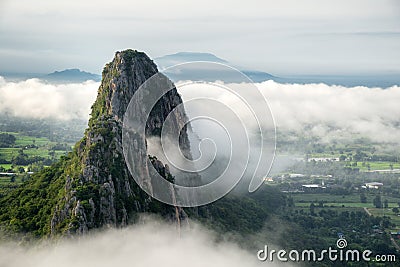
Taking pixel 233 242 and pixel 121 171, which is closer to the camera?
pixel 121 171

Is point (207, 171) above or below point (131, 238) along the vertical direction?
above

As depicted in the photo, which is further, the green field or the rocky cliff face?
the green field

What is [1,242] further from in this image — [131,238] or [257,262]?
[257,262]

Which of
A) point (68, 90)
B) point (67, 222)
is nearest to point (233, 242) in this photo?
point (67, 222)

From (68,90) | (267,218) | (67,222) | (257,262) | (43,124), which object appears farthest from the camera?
(68,90)

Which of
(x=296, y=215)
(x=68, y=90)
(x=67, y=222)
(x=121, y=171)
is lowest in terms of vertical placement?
(x=296, y=215)

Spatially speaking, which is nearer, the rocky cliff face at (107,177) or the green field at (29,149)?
the rocky cliff face at (107,177)

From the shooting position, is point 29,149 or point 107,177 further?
point 29,149

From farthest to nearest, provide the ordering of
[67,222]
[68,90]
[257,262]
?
[68,90] → [257,262] → [67,222]
